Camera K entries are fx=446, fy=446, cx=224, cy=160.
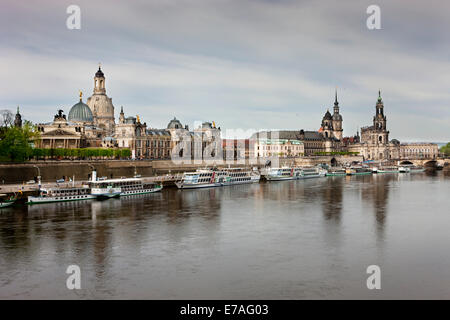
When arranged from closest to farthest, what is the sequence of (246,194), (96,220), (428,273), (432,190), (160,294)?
(160,294), (428,273), (96,220), (246,194), (432,190)

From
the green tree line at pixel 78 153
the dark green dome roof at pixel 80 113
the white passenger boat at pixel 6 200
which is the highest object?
the dark green dome roof at pixel 80 113

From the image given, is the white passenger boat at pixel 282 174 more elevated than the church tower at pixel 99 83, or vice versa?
the church tower at pixel 99 83

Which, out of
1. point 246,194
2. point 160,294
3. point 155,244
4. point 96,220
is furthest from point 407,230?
point 246,194

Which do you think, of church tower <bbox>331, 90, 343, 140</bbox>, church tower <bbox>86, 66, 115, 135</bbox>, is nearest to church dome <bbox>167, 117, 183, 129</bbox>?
church tower <bbox>86, 66, 115, 135</bbox>

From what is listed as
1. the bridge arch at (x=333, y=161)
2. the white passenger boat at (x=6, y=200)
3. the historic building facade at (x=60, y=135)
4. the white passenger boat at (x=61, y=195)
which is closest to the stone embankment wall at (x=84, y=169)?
the white passenger boat at (x=61, y=195)

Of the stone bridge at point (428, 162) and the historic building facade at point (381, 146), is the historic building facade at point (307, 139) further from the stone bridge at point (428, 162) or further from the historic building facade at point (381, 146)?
the stone bridge at point (428, 162)

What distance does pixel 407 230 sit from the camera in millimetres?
30953

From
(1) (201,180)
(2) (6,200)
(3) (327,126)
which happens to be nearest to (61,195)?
(2) (6,200)

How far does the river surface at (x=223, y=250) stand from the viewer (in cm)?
1920

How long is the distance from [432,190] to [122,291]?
50868 mm

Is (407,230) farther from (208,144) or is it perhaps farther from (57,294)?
(208,144)

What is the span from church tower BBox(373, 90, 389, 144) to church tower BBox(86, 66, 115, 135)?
3995 inches

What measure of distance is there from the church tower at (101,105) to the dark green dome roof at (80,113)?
6.70 meters
